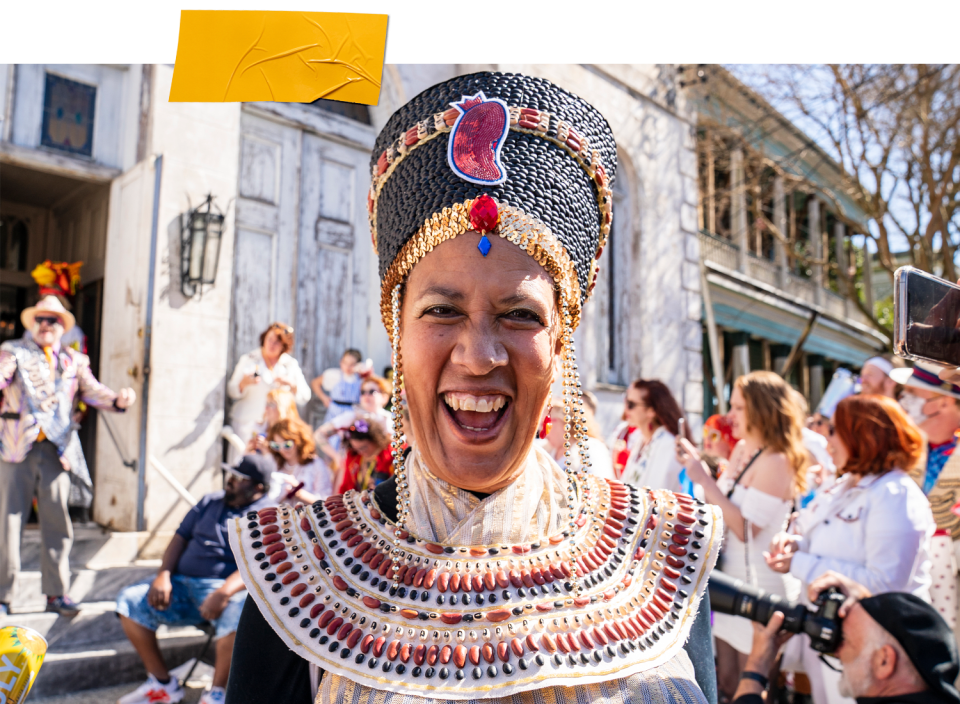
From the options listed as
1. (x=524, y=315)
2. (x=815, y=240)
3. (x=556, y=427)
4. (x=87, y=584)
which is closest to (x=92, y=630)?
(x=87, y=584)

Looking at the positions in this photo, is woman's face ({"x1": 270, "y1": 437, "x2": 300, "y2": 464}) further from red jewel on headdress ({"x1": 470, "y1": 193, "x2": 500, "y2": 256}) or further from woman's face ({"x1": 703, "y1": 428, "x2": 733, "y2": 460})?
red jewel on headdress ({"x1": 470, "y1": 193, "x2": 500, "y2": 256})

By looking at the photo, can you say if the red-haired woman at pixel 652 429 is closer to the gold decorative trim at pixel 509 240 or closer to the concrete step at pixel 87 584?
the gold decorative trim at pixel 509 240

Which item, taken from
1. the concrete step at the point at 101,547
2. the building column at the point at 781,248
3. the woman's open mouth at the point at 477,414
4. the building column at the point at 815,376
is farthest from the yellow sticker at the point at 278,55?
the building column at the point at 815,376

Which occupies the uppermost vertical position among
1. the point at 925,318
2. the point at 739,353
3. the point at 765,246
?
the point at 765,246

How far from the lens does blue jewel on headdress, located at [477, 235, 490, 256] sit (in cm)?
123

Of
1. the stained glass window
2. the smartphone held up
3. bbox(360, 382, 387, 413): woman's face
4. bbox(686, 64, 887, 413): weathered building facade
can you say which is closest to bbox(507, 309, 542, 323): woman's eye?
the smartphone held up

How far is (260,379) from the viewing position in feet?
18.0

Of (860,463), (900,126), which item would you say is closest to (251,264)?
(860,463)

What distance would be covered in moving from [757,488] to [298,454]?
2.95 meters

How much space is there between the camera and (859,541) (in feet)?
9.61

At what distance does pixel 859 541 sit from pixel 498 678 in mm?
2389

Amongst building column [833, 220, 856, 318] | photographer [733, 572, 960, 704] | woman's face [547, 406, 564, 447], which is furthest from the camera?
building column [833, 220, 856, 318]

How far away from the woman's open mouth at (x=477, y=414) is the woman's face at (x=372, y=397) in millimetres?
4337

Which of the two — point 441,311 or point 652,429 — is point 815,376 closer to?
point 652,429
